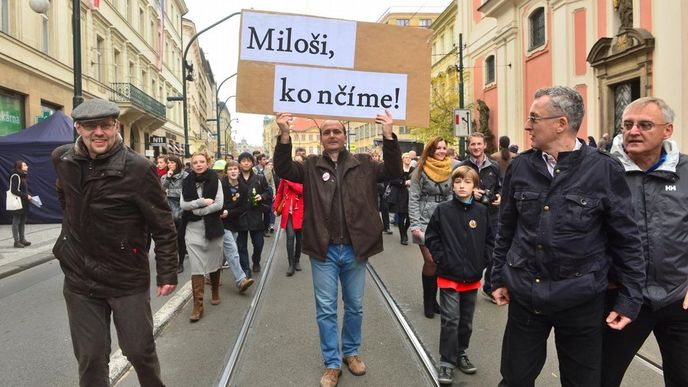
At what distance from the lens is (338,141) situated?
13.0 ft

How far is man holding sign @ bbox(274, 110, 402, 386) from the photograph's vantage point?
388cm

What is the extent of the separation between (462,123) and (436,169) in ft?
42.9

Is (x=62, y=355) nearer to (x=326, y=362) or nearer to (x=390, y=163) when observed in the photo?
(x=326, y=362)

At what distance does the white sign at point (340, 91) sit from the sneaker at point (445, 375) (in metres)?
1.94

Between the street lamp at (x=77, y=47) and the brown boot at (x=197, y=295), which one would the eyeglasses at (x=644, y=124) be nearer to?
the brown boot at (x=197, y=295)

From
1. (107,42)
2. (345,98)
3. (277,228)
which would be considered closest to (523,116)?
(277,228)

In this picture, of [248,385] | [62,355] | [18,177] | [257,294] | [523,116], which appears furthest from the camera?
[523,116]

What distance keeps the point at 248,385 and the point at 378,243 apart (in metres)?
1.43

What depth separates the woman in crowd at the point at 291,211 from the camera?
7205mm

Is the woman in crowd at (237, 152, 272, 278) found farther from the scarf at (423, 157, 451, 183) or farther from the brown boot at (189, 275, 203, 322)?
the scarf at (423, 157, 451, 183)

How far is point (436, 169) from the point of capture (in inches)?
221

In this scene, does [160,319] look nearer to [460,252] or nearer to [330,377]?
[330,377]

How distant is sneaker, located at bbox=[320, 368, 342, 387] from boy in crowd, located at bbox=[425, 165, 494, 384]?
88 centimetres

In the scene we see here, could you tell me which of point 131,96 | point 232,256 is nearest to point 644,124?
point 232,256
